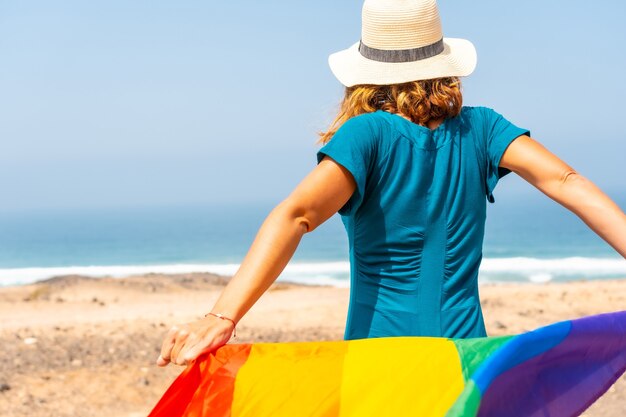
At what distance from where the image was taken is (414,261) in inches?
102

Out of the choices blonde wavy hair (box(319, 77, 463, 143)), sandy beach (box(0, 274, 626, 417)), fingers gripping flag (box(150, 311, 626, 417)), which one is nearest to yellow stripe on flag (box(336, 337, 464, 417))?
fingers gripping flag (box(150, 311, 626, 417))

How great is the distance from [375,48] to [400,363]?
964mm

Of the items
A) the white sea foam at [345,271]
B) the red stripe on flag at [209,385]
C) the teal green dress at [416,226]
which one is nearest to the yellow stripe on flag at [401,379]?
the teal green dress at [416,226]

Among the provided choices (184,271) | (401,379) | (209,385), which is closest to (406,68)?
(401,379)

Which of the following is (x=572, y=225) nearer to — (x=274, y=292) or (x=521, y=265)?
(x=521, y=265)

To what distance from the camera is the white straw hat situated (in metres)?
2.68

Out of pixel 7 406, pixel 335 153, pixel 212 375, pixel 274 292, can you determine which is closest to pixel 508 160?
pixel 335 153

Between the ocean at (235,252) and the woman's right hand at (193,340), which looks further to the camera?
the ocean at (235,252)

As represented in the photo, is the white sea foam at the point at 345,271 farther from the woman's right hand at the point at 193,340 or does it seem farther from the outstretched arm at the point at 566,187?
the woman's right hand at the point at 193,340

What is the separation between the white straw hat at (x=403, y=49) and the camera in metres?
2.68

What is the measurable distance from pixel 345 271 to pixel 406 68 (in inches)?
1344

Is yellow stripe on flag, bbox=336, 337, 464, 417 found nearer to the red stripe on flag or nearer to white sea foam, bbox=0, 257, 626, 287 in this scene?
the red stripe on flag

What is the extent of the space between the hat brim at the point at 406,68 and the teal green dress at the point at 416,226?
0.43ft

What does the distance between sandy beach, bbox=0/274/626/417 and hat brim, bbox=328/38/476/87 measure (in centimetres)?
504
